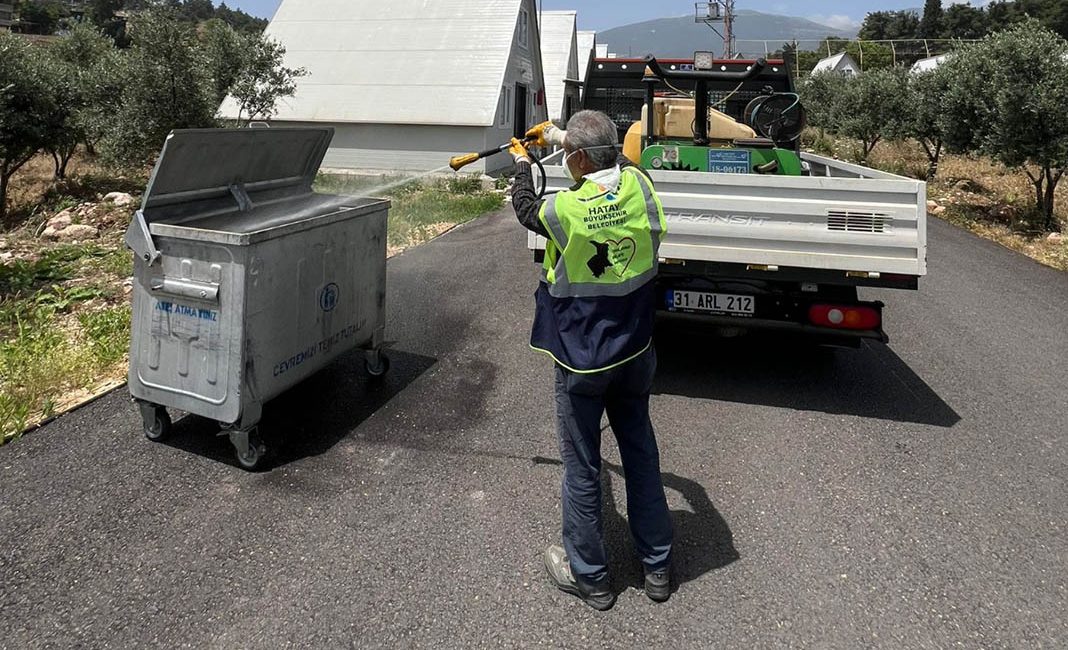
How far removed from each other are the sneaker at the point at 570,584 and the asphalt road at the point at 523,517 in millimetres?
57

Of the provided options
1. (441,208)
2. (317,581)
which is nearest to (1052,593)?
(317,581)

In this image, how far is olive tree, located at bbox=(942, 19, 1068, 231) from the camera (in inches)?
477

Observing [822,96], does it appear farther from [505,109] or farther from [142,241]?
[142,241]

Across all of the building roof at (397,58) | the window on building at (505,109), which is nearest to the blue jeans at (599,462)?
the building roof at (397,58)

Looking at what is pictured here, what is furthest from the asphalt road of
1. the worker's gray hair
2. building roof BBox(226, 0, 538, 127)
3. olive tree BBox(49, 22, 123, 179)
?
building roof BBox(226, 0, 538, 127)

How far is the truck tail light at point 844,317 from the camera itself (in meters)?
4.81

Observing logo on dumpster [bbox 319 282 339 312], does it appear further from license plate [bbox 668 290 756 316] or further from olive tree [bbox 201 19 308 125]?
olive tree [bbox 201 19 308 125]

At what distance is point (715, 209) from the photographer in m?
4.70

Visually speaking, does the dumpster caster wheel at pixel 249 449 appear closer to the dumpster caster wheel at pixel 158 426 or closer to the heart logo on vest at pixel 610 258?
the dumpster caster wheel at pixel 158 426

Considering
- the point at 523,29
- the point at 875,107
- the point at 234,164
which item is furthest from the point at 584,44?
the point at 234,164

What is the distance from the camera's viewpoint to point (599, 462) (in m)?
2.84

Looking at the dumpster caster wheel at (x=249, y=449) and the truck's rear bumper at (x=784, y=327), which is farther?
the truck's rear bumper at (x=784, y=327)

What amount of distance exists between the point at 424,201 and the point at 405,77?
787 cm

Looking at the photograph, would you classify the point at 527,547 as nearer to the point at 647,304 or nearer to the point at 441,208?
the point at 647,304
